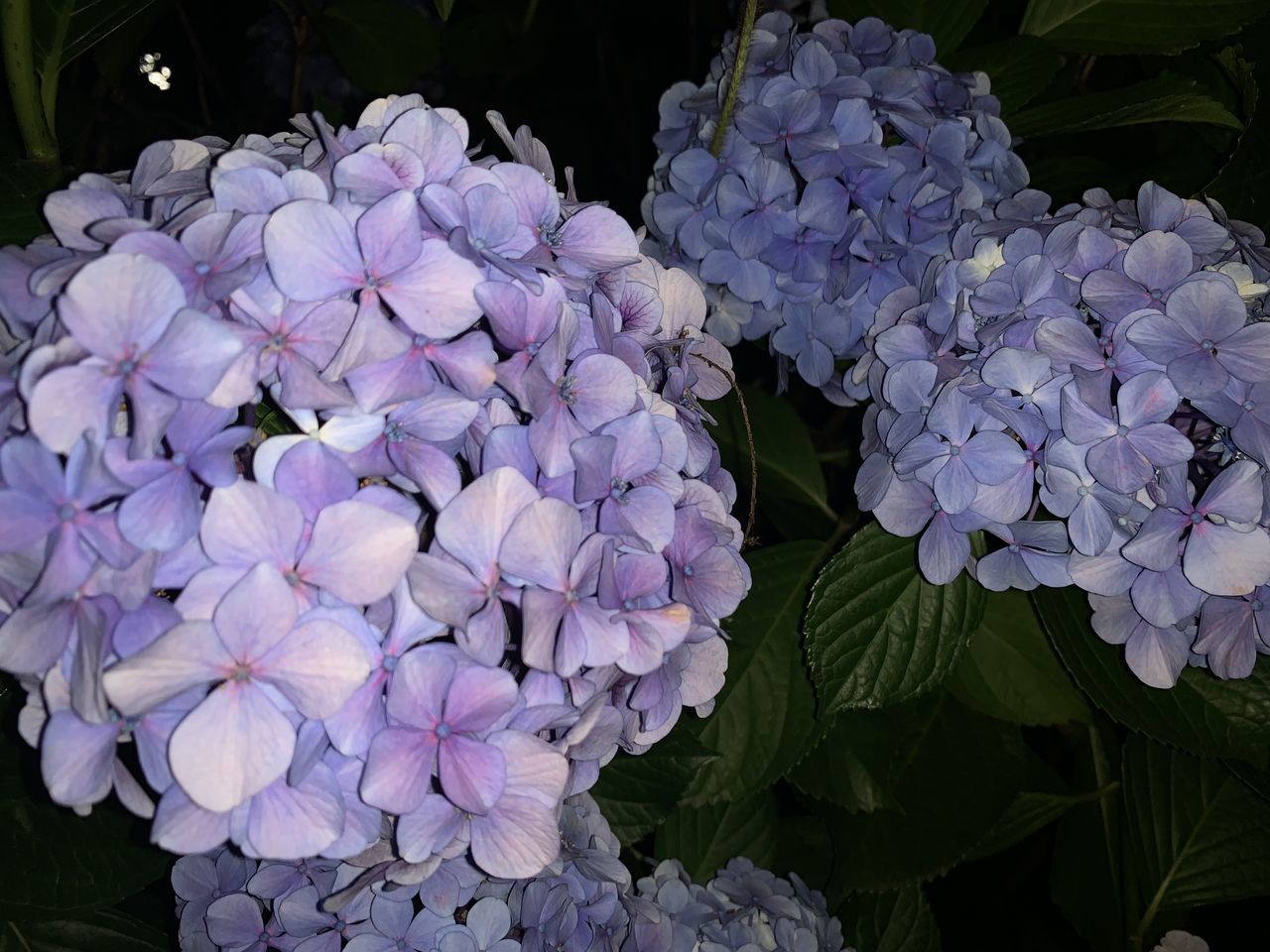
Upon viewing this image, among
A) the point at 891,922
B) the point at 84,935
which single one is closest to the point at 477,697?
the point at 84,935

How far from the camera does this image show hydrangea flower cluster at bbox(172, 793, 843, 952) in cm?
62

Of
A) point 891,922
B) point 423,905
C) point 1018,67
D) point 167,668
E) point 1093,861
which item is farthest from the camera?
point 1093,861

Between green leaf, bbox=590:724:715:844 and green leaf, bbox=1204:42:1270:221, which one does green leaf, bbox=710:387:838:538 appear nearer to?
green leaf, bbox=590:724:715:844

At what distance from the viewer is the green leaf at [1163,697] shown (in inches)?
35.0

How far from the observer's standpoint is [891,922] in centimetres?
123

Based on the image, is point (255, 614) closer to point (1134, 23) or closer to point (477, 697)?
point (477, 697)

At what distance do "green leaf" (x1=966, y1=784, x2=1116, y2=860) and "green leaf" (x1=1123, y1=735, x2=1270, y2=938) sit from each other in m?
0.07

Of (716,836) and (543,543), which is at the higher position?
(543,543)

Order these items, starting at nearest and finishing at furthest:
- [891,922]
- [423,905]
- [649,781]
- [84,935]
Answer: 1. [423,905]
2. [84,935]
3. [649,781]
4. [891,922]

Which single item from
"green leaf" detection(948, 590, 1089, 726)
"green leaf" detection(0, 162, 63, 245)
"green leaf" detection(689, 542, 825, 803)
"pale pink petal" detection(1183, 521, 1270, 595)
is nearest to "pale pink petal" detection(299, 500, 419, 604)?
"green leaf" detection(0, 162, 63, 245)

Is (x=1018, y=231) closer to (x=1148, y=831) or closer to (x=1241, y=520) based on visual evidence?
(x=1241, y=520)

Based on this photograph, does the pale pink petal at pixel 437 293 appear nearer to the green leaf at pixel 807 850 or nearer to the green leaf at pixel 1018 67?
the green leaf at pixel 1018 67

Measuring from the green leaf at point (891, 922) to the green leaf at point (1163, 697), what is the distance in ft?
1.36

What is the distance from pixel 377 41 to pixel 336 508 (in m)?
1.19
